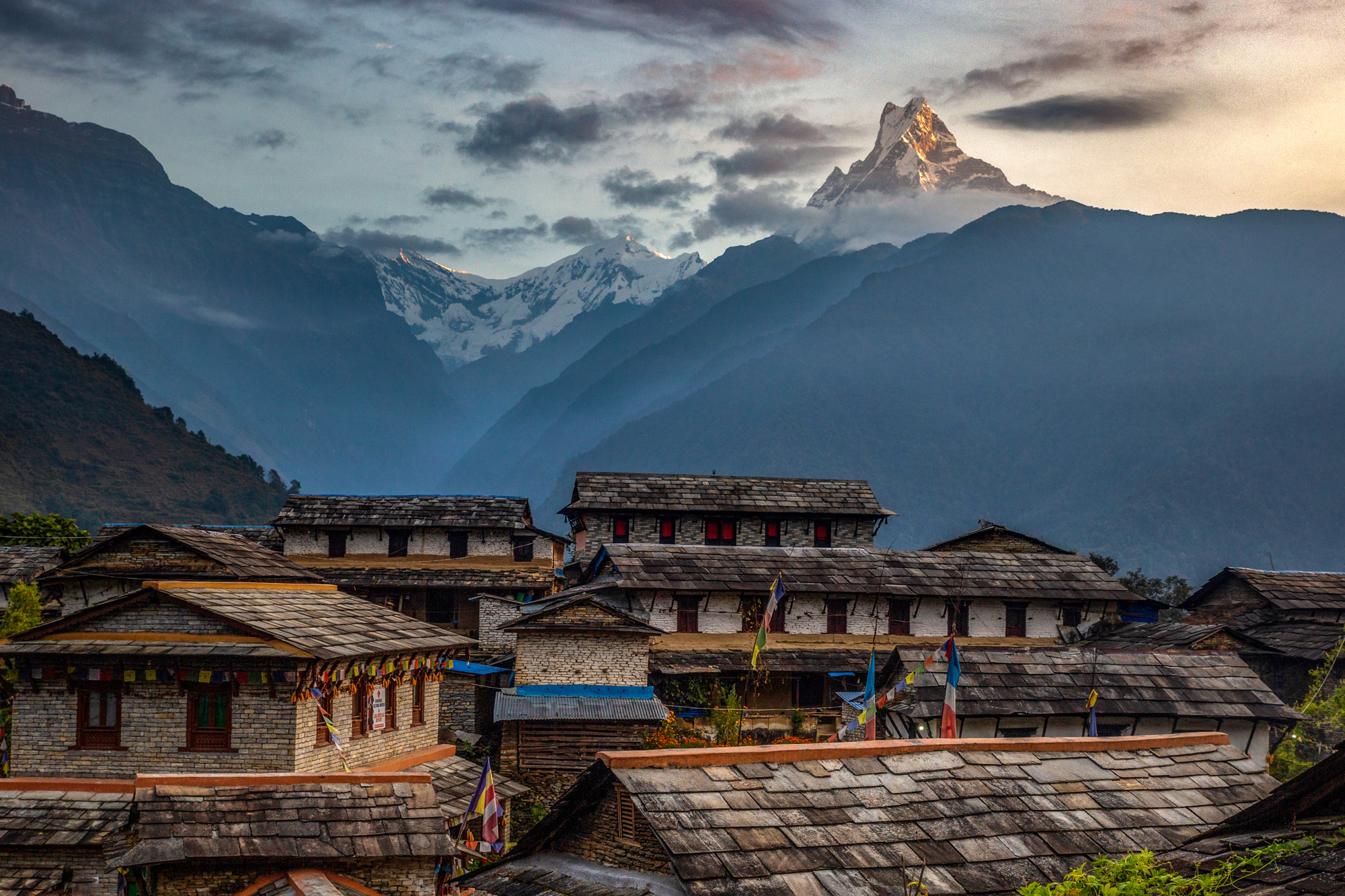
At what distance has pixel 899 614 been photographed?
43.6 m

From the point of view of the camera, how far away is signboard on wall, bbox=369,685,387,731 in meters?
23.2

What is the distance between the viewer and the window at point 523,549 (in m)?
55.8

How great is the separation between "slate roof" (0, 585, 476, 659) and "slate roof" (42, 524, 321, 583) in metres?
1.59

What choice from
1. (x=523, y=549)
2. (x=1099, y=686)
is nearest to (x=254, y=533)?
(x=523, y=549)

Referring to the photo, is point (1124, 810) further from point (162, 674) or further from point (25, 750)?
point (25, 750)

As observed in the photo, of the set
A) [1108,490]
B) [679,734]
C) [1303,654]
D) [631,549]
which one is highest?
[1108,490]

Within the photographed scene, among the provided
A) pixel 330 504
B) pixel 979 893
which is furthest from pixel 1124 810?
pixel 330 504

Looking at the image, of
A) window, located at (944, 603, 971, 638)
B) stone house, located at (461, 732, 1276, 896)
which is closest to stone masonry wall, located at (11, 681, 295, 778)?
stone house, located at (461, 732, 1276, 896)

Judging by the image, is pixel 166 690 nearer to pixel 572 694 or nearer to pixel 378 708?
pixel 378 708

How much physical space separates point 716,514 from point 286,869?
1531 inches

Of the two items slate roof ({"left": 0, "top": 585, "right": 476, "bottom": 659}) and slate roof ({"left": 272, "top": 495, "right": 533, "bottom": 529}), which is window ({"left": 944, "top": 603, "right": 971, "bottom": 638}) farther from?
slate roof ({"left": 0, "top": 585, "right": 476, "bottom": 659})

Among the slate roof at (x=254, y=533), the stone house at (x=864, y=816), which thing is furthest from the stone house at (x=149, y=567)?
the slate roof at (x=254, y=533)

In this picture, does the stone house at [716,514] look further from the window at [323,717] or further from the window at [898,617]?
the window at [323,717]

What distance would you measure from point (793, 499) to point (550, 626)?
76.4 ft
